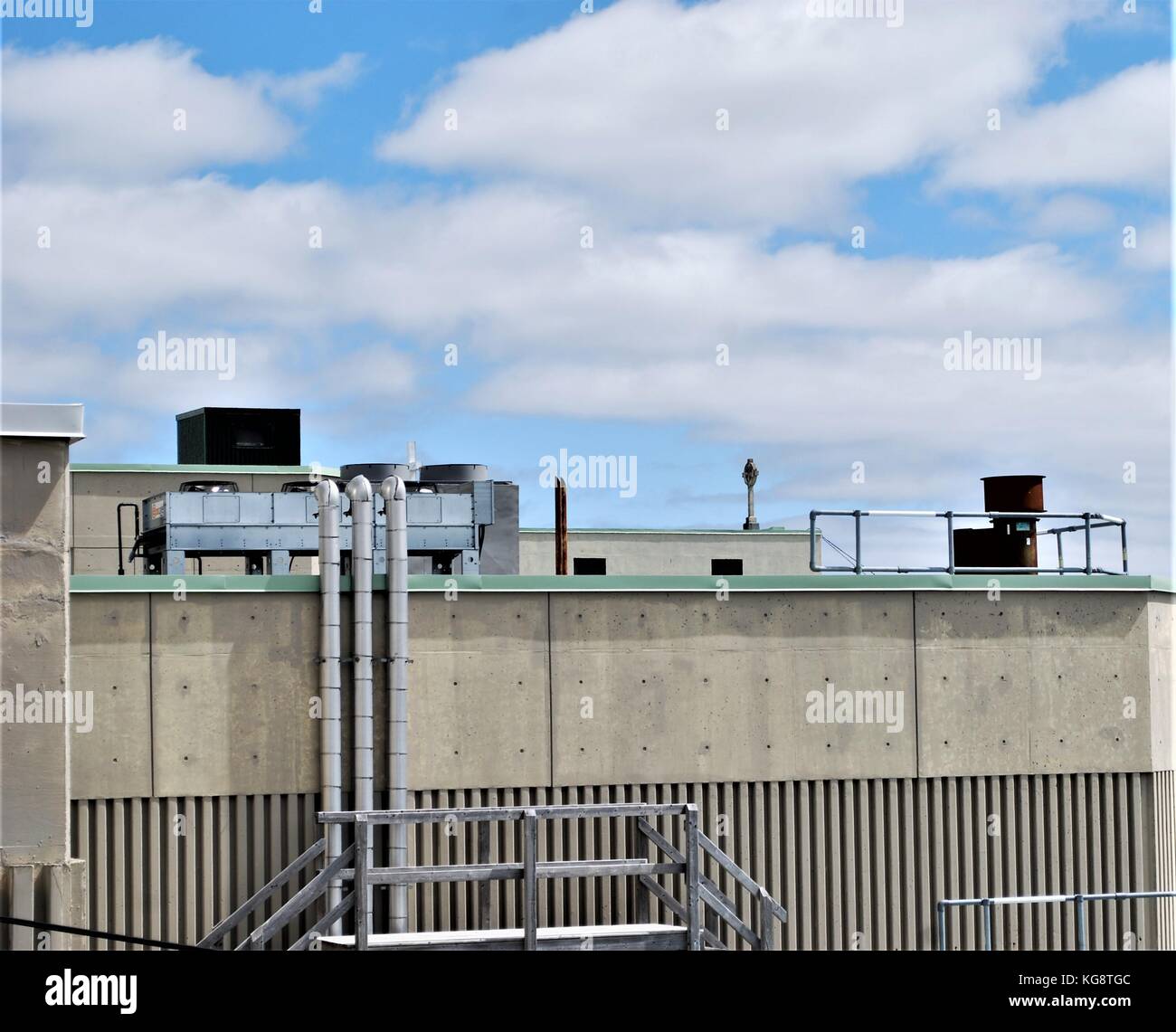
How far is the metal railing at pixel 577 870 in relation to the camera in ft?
59.7

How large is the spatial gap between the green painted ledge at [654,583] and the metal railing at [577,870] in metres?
2.76

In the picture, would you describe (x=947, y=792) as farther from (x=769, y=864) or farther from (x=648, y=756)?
(x=648, y=756)

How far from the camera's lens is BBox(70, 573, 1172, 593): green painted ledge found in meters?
19.8

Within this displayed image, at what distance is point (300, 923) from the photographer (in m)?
20.0

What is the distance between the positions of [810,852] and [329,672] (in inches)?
255

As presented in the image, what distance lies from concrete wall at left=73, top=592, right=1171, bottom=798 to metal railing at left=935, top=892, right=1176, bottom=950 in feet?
5.53

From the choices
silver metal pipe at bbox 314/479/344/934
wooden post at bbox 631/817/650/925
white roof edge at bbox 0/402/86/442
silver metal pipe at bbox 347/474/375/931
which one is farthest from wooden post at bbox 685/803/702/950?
white roof edge at bbox 0/402/86/442

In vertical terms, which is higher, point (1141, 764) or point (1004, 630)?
point (1004, 630)

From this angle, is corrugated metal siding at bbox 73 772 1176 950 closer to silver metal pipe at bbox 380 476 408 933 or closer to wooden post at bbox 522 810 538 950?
silver metal pipe at bbox 380 476 408 933

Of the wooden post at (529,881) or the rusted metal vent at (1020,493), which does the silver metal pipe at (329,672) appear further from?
the rusted metal vent at (1020,493)
